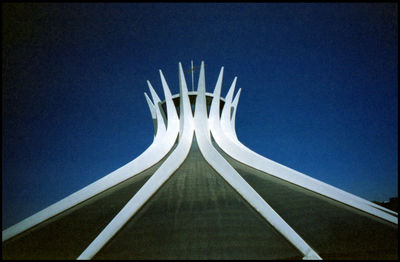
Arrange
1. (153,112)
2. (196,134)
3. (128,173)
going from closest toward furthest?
(128,173), (196,134), (153,112)

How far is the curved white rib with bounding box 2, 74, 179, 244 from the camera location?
6.54 m

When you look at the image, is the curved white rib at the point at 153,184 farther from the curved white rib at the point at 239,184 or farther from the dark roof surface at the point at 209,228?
the curved white rib at the point at 239,184

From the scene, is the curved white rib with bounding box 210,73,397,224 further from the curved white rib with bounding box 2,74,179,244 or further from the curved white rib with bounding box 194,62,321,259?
the curved white rib with bounding box 2,74,179,244

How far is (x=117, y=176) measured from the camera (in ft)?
26.6

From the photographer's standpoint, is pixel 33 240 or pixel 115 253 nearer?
pixel 115 253

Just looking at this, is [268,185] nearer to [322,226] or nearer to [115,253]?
[322,226]

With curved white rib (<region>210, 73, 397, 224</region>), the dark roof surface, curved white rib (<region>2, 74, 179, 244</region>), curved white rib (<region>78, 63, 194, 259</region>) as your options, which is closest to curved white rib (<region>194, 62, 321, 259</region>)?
the dark roof surface

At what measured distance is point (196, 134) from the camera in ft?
29.9

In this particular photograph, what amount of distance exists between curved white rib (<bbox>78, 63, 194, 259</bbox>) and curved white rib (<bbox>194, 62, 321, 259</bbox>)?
608 millimetres

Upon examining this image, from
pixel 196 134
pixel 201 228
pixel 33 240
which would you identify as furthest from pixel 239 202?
pixel 33 240

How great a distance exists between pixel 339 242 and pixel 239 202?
274cm

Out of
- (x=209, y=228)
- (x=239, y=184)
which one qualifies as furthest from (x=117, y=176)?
(x=239, y=184)

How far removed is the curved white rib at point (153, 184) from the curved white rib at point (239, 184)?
23.9 inches

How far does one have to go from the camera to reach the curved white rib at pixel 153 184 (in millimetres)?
5285
